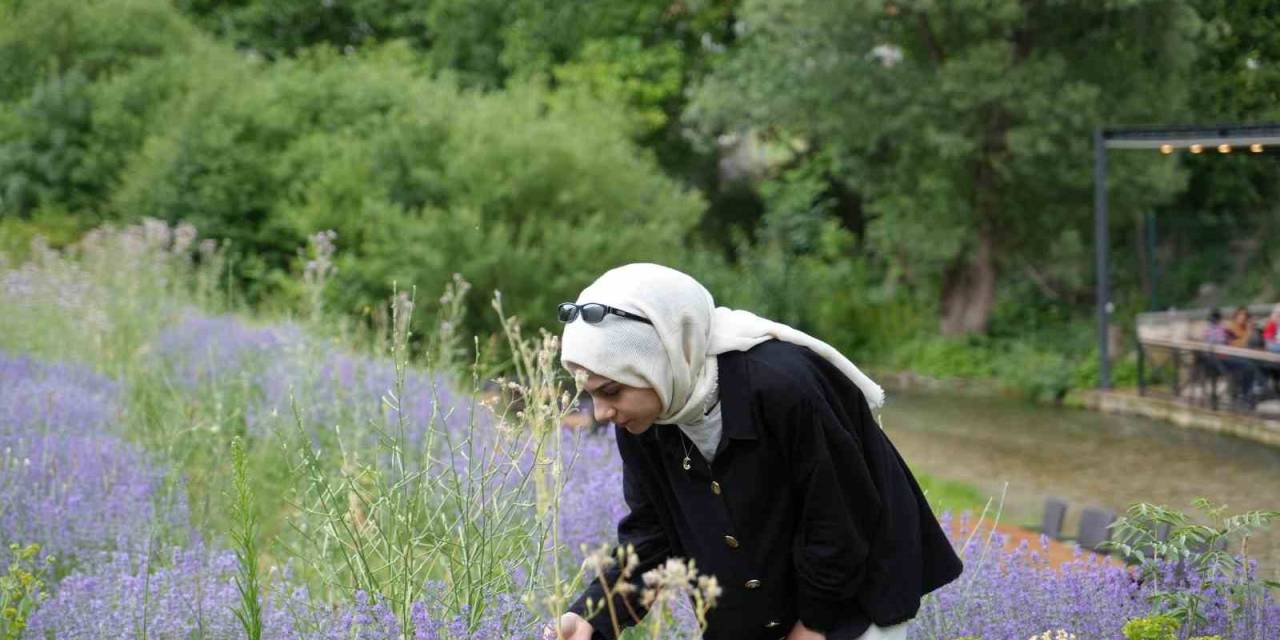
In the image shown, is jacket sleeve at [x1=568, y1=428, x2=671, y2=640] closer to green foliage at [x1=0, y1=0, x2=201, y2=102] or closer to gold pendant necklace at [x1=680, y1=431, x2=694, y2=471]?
gold pendant necklace at [x1=680, y1=431, x2=694, y2=471]

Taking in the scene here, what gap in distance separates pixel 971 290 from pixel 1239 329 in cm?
545

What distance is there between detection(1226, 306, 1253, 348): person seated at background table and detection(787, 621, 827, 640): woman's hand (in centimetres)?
1199

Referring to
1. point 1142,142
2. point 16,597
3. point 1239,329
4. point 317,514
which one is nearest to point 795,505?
point 317,514

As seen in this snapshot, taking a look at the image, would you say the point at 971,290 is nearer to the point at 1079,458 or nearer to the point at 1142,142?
the point at 1142,142

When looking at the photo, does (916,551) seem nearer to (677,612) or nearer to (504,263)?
(677,612)

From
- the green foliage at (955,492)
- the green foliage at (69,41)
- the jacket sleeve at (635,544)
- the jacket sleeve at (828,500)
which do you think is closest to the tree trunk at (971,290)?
the green foliage at (955,492)

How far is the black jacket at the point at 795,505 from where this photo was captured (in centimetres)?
257

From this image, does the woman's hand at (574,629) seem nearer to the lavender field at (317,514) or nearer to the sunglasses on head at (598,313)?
the lavender field at (317,514)

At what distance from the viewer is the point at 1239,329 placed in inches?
547

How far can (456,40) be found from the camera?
2558 cm

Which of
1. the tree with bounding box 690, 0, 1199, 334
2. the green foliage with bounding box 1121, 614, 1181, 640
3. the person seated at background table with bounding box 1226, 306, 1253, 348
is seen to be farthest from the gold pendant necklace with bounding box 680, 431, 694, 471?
the tree with bounding box 690, 0, 1199, 334

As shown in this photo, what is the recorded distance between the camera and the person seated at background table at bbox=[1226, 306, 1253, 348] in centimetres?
1377

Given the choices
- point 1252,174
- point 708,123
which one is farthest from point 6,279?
point 1252,174

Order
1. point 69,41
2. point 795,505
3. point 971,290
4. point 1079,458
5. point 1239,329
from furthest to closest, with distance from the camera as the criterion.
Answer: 1. point 69,41
2. point 971,290
3. point 1239,329
4. point 1079,458
5. point 795,505
